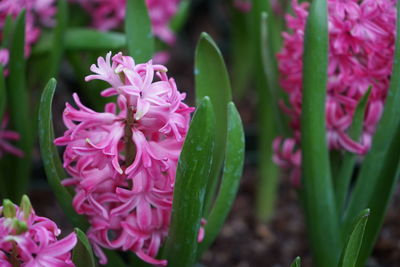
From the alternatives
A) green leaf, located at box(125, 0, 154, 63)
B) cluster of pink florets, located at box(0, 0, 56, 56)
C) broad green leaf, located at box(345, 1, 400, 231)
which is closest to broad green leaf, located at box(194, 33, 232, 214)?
green leaf, located at box(125, 0, 154, 63)

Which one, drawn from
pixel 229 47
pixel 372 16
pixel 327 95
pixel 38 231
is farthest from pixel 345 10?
pixel 229 47

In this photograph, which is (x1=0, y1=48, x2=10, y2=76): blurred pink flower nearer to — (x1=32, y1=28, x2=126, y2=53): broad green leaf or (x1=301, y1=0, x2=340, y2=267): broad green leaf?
(x1=32, y1=28, x2=126, y2=53): broad green leaf

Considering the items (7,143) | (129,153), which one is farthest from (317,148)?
(7,143)

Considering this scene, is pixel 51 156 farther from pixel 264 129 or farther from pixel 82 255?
pixel 264 129

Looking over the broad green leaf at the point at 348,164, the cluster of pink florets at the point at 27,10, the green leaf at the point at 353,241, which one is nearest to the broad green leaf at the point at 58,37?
the cluster of pink florets at the point at 27,10

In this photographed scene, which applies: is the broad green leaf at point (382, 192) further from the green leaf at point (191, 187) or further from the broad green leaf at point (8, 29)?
the broad green leaf at point (8, 29)
